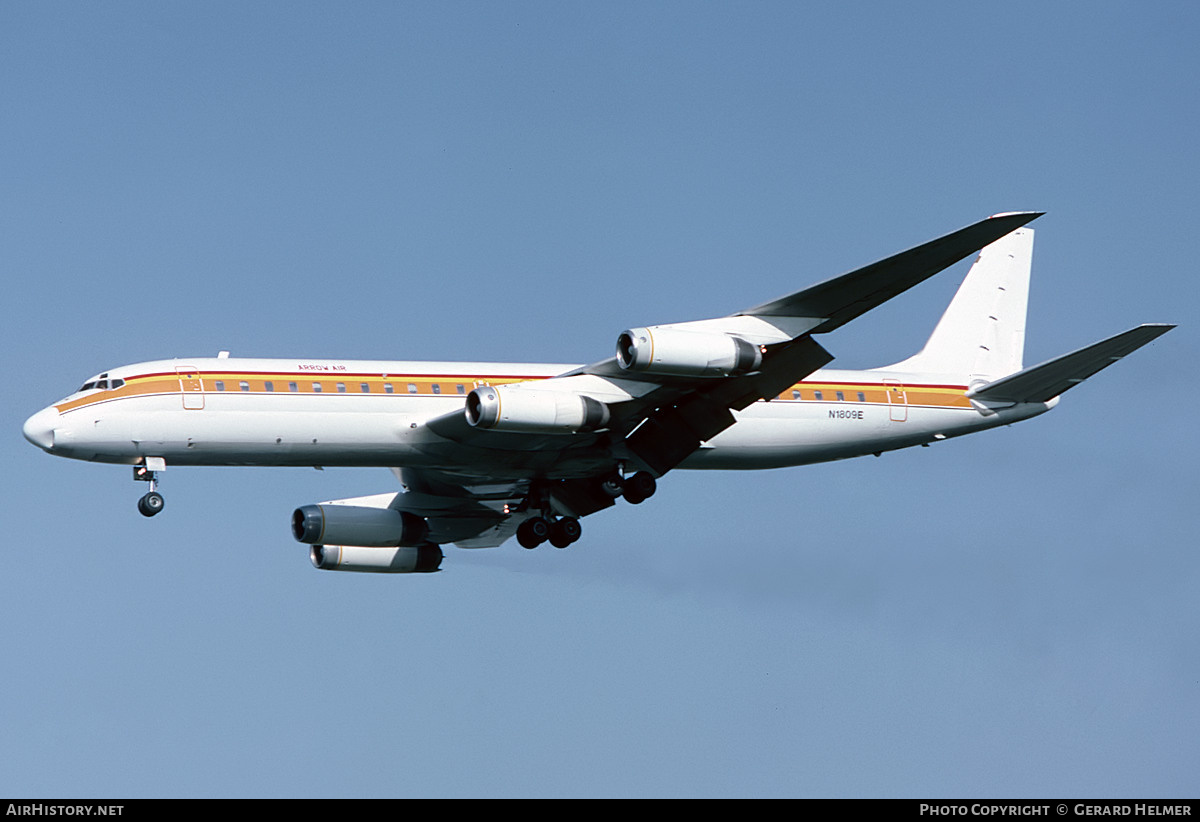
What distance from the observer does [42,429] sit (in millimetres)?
37125

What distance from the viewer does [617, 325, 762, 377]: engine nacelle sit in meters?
35.6

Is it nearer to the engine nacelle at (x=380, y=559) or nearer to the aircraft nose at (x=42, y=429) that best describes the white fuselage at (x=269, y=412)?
the aircraft nose at (x=42, y=429)

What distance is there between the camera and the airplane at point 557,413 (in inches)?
1422

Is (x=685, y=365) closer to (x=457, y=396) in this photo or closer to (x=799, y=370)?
(x=799, y=370)

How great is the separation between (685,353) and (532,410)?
12.5 feet

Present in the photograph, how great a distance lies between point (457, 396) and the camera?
3941cm

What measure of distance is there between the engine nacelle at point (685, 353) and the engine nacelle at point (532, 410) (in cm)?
188

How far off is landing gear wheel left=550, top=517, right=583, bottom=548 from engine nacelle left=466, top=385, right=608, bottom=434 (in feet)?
18.8

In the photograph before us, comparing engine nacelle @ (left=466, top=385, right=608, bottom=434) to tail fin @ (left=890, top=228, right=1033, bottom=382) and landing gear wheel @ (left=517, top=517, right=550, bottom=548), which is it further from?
tail fin @ (left=890, top=228, right=1033, bottom=382)

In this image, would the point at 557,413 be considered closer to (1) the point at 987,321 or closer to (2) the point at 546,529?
(2) the point at 546,529

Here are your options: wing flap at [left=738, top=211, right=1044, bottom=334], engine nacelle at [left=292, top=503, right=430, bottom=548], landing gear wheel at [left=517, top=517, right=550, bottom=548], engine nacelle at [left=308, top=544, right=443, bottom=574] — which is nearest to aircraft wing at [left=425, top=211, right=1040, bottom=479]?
wing flap at [left=738, top=211, right=1044, bottom=334]
